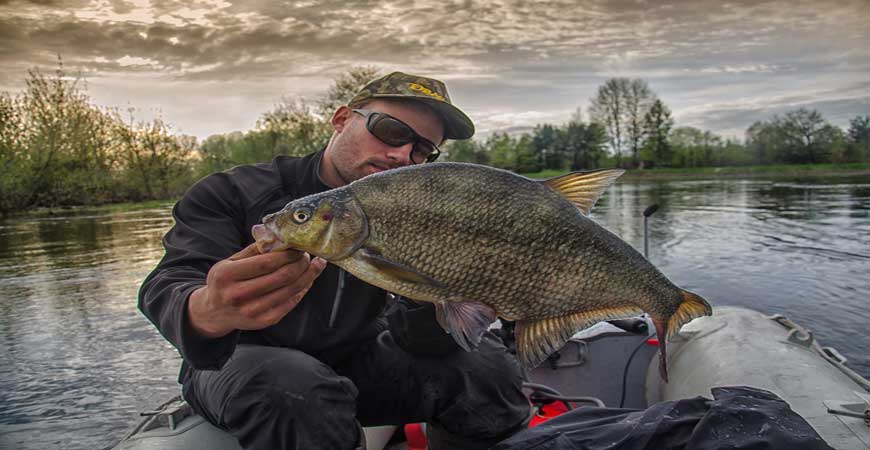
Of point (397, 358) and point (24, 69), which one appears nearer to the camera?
point (397, 358)

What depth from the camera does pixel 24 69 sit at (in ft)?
106

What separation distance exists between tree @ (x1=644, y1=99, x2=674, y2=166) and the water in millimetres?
47719

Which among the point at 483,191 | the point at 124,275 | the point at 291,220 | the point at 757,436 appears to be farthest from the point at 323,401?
the point at 124,275

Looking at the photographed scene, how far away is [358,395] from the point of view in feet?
9.00

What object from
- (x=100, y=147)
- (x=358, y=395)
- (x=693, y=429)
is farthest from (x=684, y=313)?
(x=100, y=147)

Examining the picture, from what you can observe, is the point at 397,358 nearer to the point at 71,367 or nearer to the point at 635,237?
the point at 71,367

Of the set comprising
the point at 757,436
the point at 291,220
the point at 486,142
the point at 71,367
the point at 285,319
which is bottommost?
the point at 71,367

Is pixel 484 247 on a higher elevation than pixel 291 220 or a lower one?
lower

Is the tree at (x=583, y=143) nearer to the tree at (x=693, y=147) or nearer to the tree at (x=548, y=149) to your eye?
the tree at (x=548, y=149)

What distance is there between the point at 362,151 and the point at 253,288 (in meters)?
1.49

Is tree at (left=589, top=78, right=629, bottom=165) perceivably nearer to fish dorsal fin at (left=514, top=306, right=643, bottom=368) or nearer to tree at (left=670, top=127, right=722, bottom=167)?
tree at (left=670, top=127, right=722, bottom=167)

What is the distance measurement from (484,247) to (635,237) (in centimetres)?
1381

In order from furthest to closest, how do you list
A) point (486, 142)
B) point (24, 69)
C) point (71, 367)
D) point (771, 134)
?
point (486, 142) < point (771, 134) < point (24, 69) < point (71, 367)

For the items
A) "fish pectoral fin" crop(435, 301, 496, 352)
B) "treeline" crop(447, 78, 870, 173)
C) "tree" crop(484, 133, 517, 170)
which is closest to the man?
"fish pectoral fin" crop(435, 301, 496, 352)
